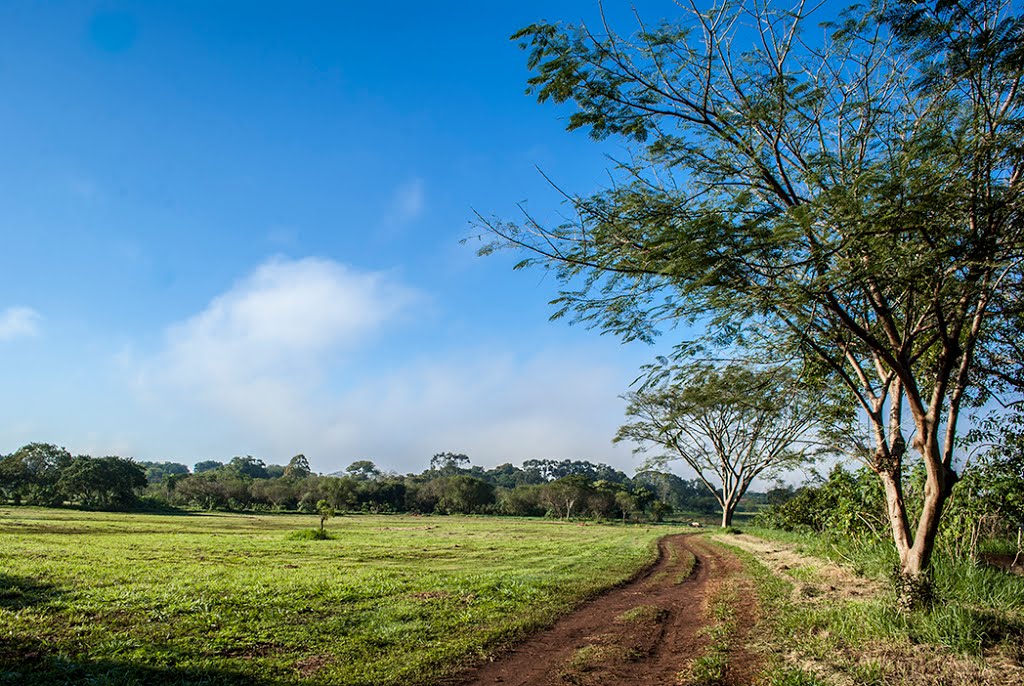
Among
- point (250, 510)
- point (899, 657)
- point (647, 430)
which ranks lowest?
point (250, 510)

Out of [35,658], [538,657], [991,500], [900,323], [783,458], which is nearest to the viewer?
[35,658]

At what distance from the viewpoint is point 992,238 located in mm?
6109

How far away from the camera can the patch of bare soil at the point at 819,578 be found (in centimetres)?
998

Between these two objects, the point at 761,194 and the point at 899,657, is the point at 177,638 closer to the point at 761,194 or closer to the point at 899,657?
the point at 899,657

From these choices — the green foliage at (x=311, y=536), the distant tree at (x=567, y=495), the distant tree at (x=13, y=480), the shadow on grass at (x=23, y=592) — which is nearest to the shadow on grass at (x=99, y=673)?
the shadow on grass at (x=23, y=592)

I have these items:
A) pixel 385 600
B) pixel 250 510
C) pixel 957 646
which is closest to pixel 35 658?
pixel 385 600

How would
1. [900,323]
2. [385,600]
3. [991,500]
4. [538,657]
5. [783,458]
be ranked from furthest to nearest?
1. [783,458]
2. [991,500]
3. [385,600]
4. [900,323]
5. [538,657]

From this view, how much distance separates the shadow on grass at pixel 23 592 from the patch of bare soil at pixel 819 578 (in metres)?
13.1

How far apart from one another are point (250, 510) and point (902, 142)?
79877 mm

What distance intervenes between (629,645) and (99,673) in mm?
5881

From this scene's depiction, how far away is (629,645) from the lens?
709 cm

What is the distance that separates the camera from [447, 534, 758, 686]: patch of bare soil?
5.88 m

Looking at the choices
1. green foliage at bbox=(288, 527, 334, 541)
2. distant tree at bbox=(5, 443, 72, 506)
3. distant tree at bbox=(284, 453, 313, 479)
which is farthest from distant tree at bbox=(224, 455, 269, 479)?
green foliage at bbox=(288, 527, 334, 541)

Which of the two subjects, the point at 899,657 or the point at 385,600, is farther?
the point at 385,600
